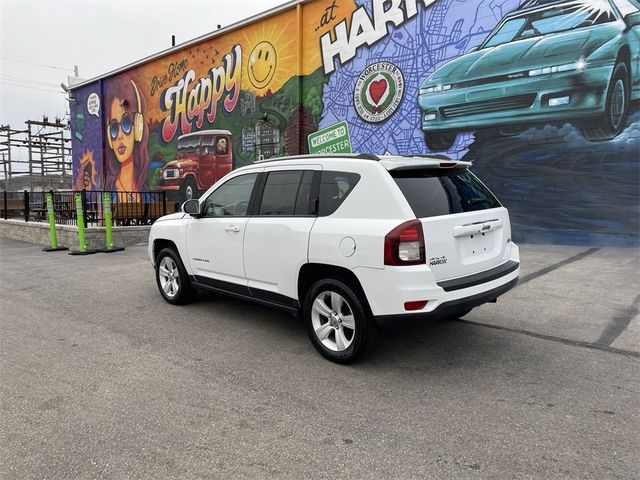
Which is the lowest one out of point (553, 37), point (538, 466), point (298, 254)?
point (538, 466)

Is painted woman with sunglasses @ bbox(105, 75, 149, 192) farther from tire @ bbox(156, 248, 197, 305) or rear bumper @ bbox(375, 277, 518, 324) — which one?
rear bumper @ bbox(375, 277, 518, 324)

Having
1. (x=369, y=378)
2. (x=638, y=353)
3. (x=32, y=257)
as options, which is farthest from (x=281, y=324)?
(x=32, y=257)

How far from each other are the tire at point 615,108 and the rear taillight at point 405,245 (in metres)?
8.20

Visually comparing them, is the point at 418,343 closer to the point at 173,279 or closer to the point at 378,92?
the point at 173,279

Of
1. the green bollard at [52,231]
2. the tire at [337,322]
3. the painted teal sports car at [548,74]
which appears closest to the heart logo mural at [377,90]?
the painted teal sports car at [548,74]

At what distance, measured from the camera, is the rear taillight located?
3490 millimetres

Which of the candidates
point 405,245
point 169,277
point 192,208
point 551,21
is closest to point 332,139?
point 551,21

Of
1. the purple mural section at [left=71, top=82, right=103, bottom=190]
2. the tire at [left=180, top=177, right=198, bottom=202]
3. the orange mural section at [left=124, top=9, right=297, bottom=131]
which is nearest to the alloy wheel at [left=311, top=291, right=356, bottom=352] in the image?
the orange mural section at [left=124, top=9, right=297, bottom=131]

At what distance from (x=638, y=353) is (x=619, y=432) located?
163 cm

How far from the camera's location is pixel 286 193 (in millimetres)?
4574

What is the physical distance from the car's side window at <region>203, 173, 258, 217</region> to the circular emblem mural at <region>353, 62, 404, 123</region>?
8.15 m

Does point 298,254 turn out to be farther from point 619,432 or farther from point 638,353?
point 638,353

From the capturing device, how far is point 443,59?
11398 mm

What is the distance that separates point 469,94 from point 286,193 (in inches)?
322
